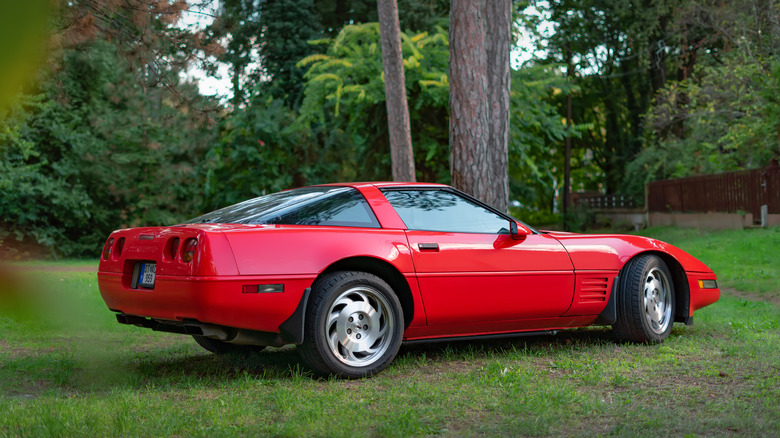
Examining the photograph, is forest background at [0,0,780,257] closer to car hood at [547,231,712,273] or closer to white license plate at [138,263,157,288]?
car hood at [547,231,712,273]

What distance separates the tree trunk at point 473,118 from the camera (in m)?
10.4

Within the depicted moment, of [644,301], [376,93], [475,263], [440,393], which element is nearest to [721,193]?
[376,93]

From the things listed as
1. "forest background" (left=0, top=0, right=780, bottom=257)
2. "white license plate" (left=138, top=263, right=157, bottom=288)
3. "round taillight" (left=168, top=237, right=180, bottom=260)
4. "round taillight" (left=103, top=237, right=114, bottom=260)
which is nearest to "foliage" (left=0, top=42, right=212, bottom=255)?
"forest background" (left=0, top=0, right=780, bottom=257)

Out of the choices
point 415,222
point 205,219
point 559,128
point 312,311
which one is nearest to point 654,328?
point 415,222

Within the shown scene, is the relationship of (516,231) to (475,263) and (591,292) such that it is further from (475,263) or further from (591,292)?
(591,292)

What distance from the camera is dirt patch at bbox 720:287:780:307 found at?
1135 cm

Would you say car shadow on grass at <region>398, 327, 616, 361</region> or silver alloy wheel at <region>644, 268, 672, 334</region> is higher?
silver alloy wheel at <region>644, 268, 672, 334</region>

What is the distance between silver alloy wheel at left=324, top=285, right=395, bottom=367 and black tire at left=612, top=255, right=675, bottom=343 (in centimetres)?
231

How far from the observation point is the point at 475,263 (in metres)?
5.72

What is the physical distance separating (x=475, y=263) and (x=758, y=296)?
8.10m

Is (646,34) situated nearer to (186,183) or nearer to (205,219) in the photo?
(186,183)

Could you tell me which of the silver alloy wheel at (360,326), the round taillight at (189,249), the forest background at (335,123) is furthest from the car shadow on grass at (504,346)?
the forest background at (335,123)

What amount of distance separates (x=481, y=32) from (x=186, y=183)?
1908 centimetres

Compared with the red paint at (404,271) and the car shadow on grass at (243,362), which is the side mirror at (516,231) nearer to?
the red paint at (404,271)
